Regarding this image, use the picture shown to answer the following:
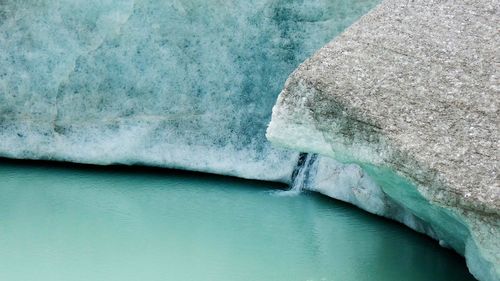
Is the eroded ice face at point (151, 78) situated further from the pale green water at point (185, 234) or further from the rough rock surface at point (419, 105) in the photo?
the rough rock surface at point (419, 105)

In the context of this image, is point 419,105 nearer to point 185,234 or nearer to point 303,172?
point 185,234

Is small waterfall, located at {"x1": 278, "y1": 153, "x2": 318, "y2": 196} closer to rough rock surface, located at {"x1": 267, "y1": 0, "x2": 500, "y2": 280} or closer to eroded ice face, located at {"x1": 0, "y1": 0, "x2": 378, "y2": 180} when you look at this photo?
eroded ice face, located at {"x1": 0, "y1": 0, "x2": 378, "y2": 180}

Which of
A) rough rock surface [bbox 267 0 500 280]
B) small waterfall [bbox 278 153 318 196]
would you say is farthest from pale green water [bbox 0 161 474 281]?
rough rock surface [bbox 267 0 500 280]

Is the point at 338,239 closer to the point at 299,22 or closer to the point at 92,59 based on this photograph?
the point at 299,22

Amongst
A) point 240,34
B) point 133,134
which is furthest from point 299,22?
point 133,134

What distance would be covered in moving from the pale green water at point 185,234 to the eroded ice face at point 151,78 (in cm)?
11

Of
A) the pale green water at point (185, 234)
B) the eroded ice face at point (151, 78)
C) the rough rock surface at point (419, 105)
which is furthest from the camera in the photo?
the eroded ice face at point (151, 78)

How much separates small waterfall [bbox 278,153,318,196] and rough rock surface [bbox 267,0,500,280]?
999mm

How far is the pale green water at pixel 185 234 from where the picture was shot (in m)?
2.43

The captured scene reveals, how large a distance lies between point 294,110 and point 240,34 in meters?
1.11

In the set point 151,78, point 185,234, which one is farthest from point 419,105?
point 151,78

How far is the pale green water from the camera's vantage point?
2.43 metres

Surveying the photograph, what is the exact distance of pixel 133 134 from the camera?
128 inches

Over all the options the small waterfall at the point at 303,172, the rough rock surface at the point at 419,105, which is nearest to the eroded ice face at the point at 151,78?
the small waterfall at the point at 303,172
